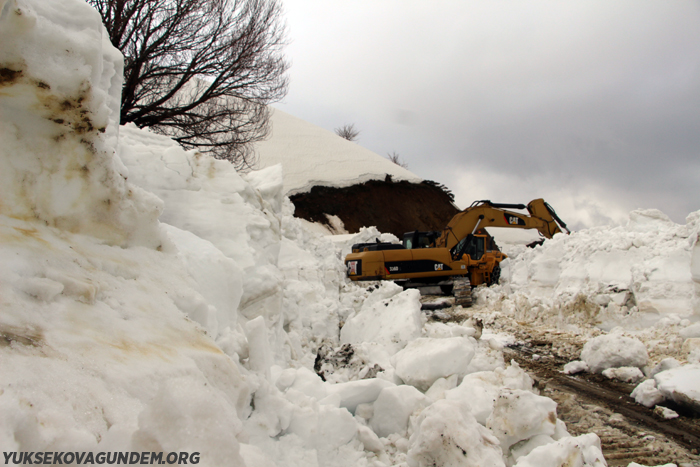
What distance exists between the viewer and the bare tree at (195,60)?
374 inches

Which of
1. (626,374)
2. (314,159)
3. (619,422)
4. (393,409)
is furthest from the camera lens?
(314,159)

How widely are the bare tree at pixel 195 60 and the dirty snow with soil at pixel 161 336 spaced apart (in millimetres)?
6445

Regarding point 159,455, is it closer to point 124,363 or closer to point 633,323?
point 124,363

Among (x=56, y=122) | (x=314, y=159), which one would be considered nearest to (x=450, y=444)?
(x=56, y=122)

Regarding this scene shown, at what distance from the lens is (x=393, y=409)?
2771 millimetres

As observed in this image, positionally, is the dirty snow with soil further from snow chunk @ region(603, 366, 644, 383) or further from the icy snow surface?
the icy snow surface

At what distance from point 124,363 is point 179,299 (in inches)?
28.8

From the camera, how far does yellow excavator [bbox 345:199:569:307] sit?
10.8 m

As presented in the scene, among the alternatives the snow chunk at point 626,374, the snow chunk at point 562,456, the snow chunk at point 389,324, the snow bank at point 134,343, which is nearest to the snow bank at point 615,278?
the snow chunk at point 626,374

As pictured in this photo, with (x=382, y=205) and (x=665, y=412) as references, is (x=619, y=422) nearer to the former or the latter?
(x=665, y=412)

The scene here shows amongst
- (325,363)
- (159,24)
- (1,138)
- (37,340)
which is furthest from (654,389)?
(159,24)

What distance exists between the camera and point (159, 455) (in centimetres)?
129

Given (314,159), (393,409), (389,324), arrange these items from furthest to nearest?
(314,159) → (389,324) → (393,409)

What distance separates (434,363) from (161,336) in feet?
7.11
